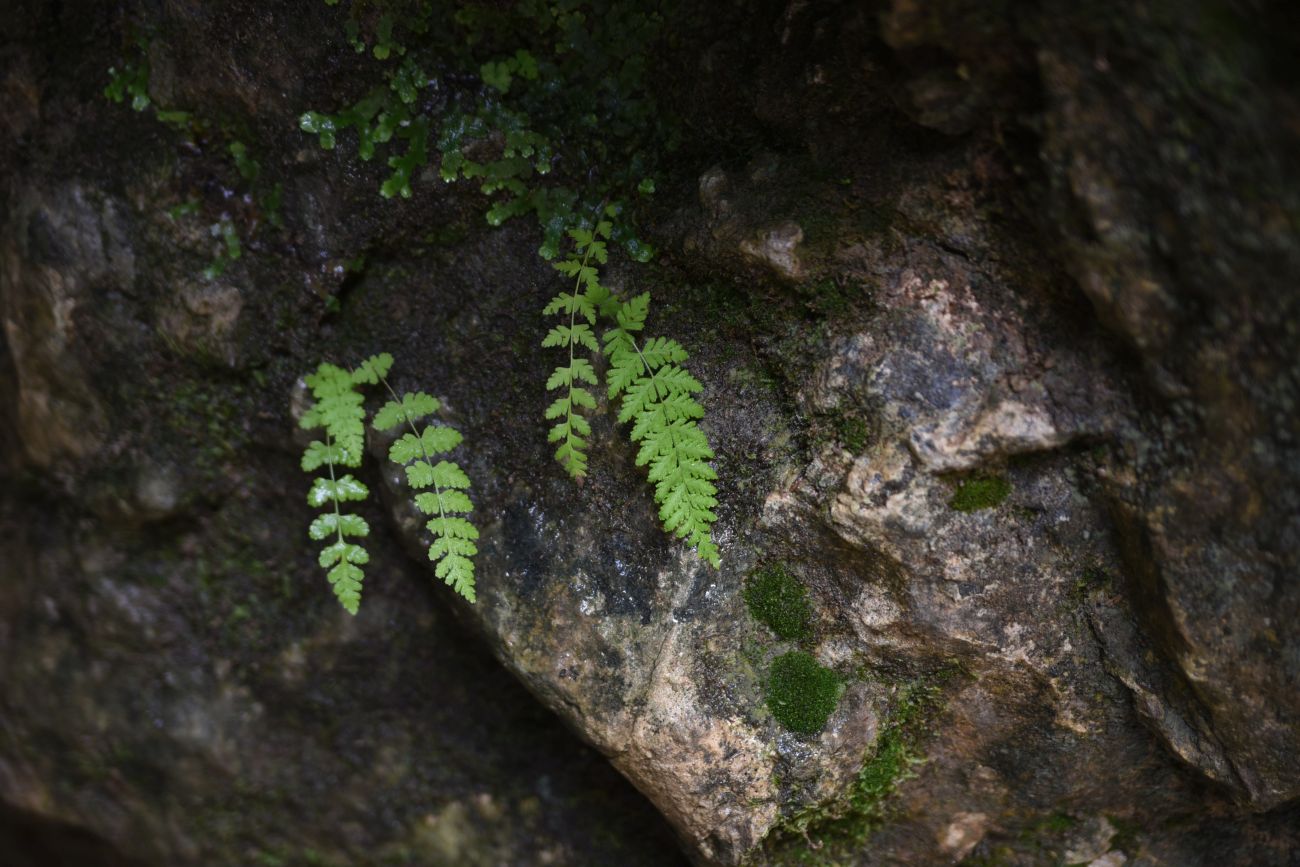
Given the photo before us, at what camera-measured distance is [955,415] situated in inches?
135

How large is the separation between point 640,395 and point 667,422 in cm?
17

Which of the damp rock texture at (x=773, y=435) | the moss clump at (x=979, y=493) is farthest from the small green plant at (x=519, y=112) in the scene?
the moss clump at (x=979, y=493)

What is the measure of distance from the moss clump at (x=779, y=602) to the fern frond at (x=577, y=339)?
3.13 ft

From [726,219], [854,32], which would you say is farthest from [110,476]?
A: [854,32]

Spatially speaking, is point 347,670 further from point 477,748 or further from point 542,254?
point 542,254

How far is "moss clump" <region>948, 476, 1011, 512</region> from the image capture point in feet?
11.6

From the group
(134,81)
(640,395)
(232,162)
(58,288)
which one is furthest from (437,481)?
(134,81)

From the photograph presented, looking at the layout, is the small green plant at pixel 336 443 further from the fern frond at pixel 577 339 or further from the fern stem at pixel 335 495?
the fern frond at pixel 577 339

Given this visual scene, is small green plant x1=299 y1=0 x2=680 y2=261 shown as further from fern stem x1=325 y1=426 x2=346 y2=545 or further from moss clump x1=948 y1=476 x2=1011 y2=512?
moss clump x1=948 y1=476 x2=1011 y2=512

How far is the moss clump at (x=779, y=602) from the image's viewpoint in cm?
387

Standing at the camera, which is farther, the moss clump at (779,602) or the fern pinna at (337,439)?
the fern pinna at (337,439)

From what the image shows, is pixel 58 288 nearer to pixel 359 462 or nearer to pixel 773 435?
pixel 359 462

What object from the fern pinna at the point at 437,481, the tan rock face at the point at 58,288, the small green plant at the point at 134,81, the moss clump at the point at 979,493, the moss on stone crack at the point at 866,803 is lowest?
the moss on stone crack at the point at 866,803

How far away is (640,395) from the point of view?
3779 millimetres
